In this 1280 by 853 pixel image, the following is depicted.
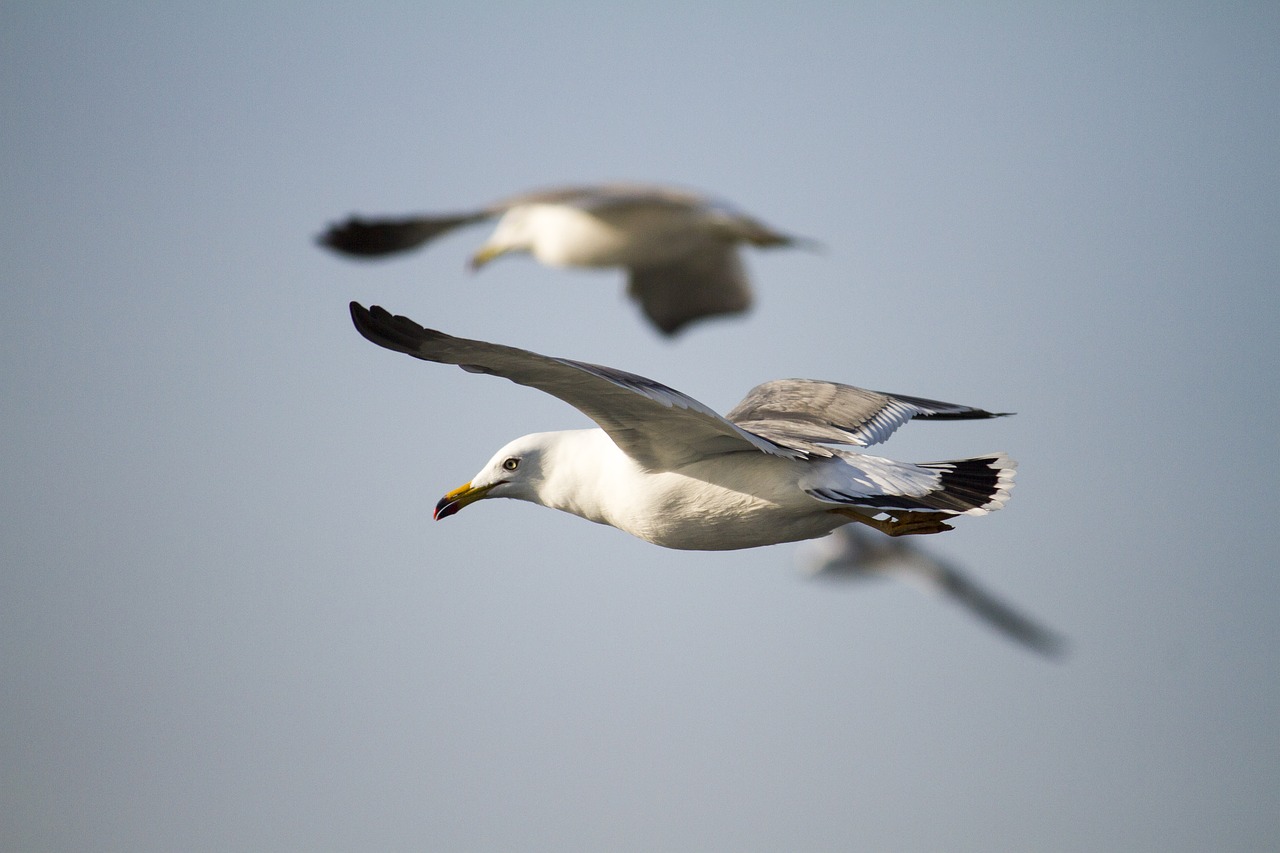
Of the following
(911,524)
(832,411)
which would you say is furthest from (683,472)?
(832,411)

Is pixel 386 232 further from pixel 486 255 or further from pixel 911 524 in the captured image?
pixel 911 524

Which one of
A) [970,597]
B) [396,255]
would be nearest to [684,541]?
[396,255]

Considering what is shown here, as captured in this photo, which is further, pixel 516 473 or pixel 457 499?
pixel 457 499

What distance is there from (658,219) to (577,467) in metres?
1.66

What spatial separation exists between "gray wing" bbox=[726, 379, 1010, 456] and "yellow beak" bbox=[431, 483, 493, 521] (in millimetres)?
1410

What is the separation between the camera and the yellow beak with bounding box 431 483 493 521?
719 centimetres

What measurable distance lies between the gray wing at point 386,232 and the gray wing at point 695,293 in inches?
106

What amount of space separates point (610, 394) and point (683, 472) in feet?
2.48

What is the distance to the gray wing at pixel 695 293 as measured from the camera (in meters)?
10.3

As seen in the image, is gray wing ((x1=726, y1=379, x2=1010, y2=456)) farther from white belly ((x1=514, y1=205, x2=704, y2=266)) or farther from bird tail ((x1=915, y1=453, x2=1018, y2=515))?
white belly ((x1=514, y1=205, x2=704, y2=266))

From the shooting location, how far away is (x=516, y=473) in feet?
23.0

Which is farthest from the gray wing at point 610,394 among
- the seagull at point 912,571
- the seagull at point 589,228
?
the seagull at point 912,571

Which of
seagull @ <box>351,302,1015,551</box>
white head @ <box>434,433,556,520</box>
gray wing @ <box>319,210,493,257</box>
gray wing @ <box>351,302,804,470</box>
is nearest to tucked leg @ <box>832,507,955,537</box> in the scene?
seagull @ <box>351,302,1015,551</box>

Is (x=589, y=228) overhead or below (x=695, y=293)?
below
